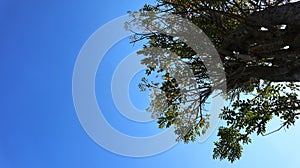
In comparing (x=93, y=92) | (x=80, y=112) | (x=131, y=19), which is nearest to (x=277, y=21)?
(x=131, y=19)

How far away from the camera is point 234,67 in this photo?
Answer: 6.10 m

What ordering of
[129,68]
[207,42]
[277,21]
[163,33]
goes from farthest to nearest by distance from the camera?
[129,68], [163,33], [207,42], [277,21]

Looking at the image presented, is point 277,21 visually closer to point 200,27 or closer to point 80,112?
point 200,27

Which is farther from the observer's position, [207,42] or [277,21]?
[207,42]

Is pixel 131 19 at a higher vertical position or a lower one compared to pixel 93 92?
higher

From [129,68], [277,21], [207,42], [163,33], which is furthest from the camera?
[129,68]

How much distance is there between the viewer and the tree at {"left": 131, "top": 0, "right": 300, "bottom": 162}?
5109 millimetres

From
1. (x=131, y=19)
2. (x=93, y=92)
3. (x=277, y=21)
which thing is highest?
(x=131, y=19)

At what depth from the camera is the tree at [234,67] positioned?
511 centimetres

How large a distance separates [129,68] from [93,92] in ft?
3.68

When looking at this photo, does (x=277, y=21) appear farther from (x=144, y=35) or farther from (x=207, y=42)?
(x=144, y=35)

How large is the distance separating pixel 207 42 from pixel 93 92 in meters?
3.11

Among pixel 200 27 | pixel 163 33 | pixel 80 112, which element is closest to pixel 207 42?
pixel 200 27

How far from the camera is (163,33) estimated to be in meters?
6.59
